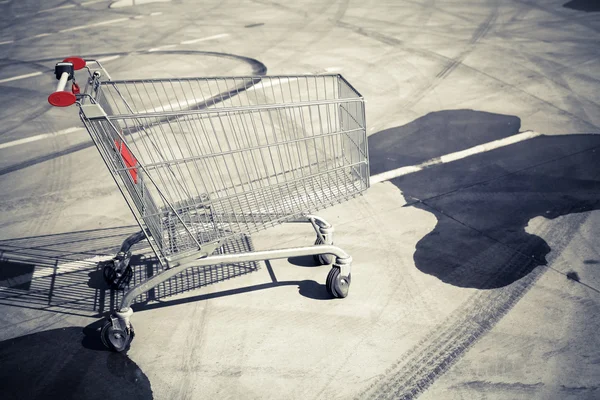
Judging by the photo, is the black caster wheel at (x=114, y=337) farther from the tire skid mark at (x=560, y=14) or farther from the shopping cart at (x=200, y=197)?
the tire skid mark at (x=560, y=14)

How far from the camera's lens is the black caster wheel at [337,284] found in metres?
3.57

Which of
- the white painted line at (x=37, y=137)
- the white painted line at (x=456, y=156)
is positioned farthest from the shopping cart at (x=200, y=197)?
the white painted line at (x=37, y=137)

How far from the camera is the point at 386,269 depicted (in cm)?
389

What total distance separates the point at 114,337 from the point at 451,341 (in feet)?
6.84

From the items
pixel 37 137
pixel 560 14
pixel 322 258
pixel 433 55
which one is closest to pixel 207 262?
pixel 322 258

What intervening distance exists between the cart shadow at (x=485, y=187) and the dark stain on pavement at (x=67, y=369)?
2.14 m

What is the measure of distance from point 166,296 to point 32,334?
891 millimetres

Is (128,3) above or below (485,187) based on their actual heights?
above

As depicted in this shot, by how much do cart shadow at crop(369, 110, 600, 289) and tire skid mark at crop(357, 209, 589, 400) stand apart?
0.10 metres

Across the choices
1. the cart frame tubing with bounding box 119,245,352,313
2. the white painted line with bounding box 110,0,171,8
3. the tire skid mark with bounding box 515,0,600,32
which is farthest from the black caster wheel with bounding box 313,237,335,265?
the white painted line with bounding box 110,0,171,8

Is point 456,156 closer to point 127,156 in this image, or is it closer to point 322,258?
point 322,258

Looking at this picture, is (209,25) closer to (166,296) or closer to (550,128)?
(550,128)

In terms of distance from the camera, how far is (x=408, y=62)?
773 centimetres

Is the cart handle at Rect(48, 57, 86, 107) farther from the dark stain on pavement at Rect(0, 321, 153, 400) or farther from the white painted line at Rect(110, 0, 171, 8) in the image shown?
the white painted line at Rect(110, 0, 171, 8)
